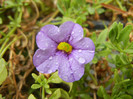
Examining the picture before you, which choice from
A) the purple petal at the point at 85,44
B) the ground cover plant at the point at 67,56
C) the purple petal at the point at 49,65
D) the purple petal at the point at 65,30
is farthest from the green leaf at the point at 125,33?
the purple petal at the point at 49,65

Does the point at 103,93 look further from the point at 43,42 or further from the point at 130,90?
the point at 43,42

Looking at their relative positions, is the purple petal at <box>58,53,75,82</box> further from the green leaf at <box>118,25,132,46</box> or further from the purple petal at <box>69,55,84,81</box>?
the green leaf at <box>118,25,132,46</box>

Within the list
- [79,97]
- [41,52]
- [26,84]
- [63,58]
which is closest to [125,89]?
[79,97]

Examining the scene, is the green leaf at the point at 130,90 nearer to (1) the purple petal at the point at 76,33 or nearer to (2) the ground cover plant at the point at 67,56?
(2) the ground cover plant at the point at 67,56

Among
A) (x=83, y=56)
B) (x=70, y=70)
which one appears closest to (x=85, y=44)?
(x=83, y=56)

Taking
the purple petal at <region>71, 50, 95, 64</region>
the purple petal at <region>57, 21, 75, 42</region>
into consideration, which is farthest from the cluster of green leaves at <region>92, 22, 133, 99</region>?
the purple petal at <region>57, 21, 75, 42</region>

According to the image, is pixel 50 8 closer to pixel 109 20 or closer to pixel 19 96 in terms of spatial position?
pixel 109 20
